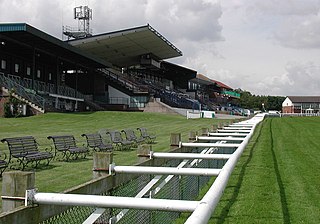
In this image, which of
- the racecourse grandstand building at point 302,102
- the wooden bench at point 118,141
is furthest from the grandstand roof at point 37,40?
the racecourse grandstand building at point 302,102

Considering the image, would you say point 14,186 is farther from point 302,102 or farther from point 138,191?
point 302,102

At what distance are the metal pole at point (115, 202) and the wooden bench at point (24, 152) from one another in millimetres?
8446

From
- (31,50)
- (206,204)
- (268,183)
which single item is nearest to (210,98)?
(31,50)

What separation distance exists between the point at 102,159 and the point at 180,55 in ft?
229

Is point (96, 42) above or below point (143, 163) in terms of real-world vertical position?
above

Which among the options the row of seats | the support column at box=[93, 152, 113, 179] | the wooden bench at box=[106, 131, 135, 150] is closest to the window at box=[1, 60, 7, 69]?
the row of seats

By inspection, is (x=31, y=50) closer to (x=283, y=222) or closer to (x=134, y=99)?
(x=134, y=99)

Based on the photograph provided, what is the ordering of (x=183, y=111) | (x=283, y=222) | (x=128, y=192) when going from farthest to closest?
1. (x=183, y=111)
2. (x=283, y=222)
3. (x=128, y=192)

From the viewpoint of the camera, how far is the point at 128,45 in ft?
197

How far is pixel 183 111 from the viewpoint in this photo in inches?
2357

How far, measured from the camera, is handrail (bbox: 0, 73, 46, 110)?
38.3 metres

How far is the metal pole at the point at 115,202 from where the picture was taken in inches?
121

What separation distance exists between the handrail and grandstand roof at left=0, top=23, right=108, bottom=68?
3.56 m

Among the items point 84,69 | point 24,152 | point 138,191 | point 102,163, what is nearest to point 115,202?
point 102,163
